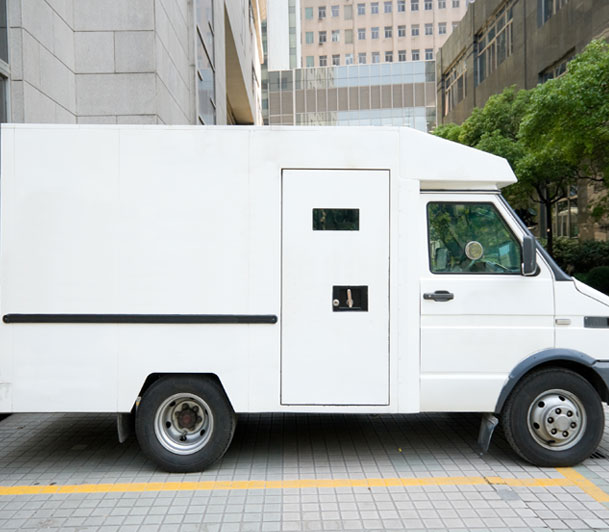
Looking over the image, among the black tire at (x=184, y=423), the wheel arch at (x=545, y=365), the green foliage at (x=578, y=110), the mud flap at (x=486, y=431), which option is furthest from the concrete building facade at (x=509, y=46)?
the black tire at (x=184, y=423)

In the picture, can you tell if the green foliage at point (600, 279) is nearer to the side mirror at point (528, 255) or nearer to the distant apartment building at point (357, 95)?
the side mirror at point (528, 255)

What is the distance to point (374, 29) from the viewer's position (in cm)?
8819

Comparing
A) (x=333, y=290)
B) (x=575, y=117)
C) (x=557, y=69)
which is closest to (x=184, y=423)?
(x=333, y=290)

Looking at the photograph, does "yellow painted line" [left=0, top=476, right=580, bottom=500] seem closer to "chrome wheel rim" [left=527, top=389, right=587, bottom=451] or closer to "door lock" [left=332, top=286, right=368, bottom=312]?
"chrome wheel rim" [left=527, top=389, right=587, bottom=451]

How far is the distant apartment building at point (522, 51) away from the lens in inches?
965

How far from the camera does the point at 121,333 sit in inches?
186

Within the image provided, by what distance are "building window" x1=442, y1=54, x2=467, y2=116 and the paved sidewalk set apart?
141 ft

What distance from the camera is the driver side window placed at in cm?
491

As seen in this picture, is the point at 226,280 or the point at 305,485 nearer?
the point at 305,485

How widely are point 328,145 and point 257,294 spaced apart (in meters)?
1.40

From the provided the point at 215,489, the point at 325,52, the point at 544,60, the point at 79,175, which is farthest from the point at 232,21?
the point at 325,52

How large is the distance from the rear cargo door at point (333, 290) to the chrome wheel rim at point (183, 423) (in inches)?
28.9

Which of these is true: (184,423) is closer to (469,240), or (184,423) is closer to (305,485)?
(305,485)

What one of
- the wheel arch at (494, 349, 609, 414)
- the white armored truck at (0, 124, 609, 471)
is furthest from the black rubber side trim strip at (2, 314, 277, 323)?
the wheel arch at (494, 349, 609, 414)
